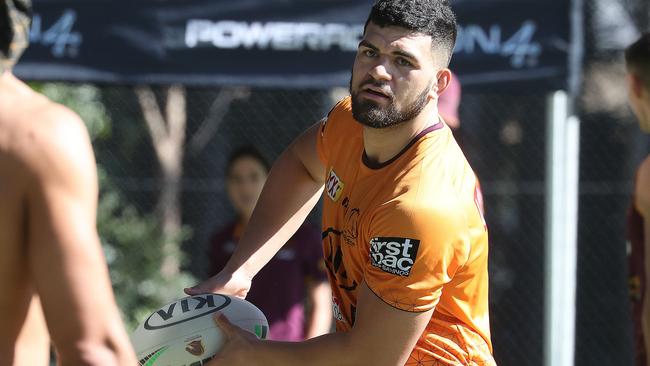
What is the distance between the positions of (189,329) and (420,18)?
1.17m

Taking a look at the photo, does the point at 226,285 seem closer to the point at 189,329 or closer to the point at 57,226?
the point at 189,329

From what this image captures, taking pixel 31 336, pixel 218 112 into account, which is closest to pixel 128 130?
pixel 218 112

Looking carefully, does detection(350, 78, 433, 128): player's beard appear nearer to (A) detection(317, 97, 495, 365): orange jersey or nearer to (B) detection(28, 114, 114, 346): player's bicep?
(A) detection(317, 97, 495, 365): orange jersey

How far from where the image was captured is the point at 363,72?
10.6 feet

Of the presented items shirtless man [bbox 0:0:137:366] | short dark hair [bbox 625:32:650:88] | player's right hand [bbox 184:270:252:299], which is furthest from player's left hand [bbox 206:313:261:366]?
short dark hair [bbox 625:32:650:88]

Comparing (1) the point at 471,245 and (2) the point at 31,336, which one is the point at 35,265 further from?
(1) the point at 471,245

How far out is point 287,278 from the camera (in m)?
5.62

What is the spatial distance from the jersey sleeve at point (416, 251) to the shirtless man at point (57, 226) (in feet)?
3.29

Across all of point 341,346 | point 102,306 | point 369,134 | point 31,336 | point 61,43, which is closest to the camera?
point 102,306

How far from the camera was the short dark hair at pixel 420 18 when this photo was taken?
318 cm

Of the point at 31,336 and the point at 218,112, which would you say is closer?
the point at 31,336

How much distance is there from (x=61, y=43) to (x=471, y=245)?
11.9ft

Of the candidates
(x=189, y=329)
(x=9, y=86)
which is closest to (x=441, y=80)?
(x=189, y=329)

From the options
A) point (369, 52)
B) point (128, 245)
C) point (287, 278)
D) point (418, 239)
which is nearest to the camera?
point (418, 239)
